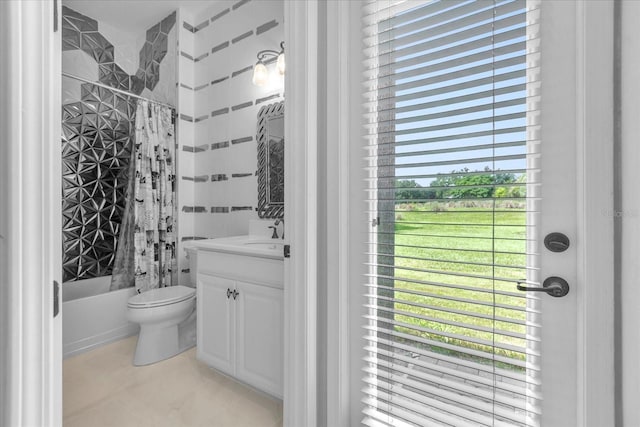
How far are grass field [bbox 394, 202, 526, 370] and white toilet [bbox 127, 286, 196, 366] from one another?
1.66m

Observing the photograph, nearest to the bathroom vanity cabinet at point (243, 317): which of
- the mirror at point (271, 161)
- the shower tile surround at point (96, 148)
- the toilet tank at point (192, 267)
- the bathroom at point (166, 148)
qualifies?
the bathroom at point (166, 148)

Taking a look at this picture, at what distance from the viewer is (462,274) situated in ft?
3.55

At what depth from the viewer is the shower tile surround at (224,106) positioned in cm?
242

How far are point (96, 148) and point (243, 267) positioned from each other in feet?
7.17

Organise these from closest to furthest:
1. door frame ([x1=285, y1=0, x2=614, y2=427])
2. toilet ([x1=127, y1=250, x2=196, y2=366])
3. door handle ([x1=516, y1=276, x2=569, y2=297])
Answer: door handle ([x1=516, y1=276, x2=569, y2=297]) → door frame ([x1=285, y1=0, x2=614, y2=427]) → toilet ([x1=127, y1=250, x2=196, y2=366])

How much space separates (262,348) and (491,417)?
104cm

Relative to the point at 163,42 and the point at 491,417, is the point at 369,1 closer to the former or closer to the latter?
the point at 491,417

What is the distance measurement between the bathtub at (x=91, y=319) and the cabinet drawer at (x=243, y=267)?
1.12m

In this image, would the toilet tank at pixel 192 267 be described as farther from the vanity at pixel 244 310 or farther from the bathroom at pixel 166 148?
the vanity at pixel 244 310

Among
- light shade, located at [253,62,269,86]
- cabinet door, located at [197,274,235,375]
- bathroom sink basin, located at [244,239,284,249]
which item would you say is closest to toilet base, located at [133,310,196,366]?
cabinet door, located at [197,274,235,375]

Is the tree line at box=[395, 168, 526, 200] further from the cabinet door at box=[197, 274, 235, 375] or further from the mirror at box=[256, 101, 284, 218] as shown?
the mirror at box=[256, 101, 284, 218]

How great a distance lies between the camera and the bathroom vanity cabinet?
156 cm
